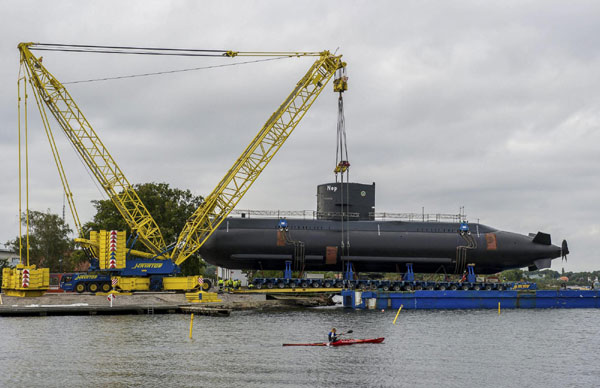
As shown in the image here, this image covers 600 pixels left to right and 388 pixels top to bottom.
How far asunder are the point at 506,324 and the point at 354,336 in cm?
1546

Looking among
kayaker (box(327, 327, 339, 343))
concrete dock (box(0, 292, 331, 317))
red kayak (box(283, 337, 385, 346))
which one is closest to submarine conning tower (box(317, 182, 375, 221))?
concrete dock (box(0, 292, 331, 317))

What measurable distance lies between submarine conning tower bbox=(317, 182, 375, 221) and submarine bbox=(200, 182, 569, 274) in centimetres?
11

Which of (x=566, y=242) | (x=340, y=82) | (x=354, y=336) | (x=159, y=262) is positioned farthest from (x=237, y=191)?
(x=566, y=242)

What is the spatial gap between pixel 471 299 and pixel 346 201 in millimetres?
16277

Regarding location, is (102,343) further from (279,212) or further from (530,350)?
(279,212)

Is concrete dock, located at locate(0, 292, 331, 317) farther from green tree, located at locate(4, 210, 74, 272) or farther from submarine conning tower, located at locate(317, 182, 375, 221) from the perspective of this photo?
green tree, located at locate(4, 210, 74, 272)

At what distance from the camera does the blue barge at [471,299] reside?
65438 millimetres

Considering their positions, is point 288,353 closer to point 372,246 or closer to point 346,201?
point 372,246

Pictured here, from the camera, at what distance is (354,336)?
153 feet

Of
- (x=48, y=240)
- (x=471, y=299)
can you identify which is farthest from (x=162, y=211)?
(x=471, y=299)

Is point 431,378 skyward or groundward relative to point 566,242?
groundward

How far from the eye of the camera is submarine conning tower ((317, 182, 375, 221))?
2869 inches

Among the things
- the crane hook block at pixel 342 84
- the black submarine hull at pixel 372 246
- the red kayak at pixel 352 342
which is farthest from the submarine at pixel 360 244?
the red kayak at pixel 352 342

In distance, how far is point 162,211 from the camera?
92438 mm
